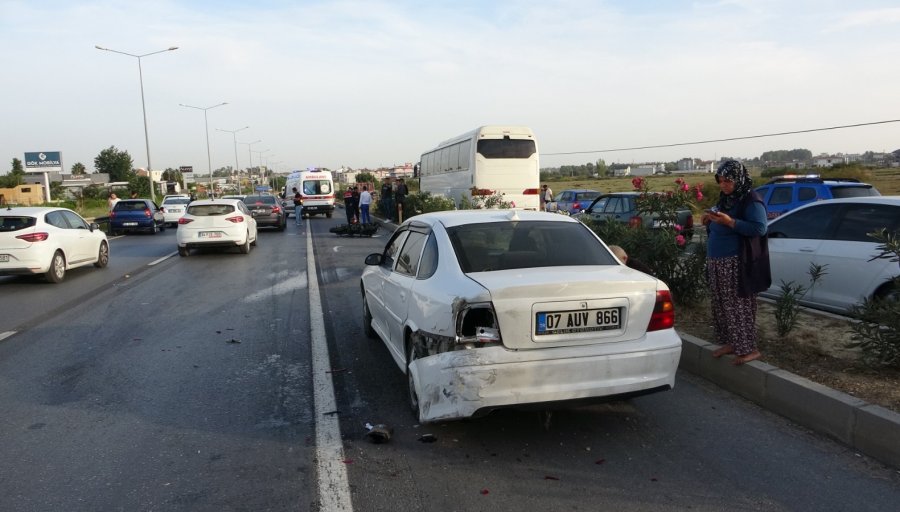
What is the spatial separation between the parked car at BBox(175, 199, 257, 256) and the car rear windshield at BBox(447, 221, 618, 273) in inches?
502

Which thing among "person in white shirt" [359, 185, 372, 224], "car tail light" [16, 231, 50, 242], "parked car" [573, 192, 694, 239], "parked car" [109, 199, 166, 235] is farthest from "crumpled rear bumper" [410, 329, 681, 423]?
"parked car" [109, 199, 166, 235]

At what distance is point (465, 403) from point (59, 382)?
13.1 ft

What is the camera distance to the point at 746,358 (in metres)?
5.21

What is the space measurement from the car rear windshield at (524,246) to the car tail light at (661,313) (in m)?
0.55

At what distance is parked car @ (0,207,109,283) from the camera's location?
38.2 feet

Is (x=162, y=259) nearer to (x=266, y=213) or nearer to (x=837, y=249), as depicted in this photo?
(x=266, y=213)

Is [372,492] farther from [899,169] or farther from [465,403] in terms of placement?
[899,169]

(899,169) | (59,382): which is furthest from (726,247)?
(899,169)

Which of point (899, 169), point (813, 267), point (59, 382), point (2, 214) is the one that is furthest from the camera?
point (899, 169)

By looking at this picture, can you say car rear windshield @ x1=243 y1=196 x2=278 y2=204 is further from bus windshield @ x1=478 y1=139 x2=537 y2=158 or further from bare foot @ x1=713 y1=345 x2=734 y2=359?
bare foot @ x1=713 y1=345 x2=734 y2=359

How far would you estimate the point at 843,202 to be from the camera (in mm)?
7262

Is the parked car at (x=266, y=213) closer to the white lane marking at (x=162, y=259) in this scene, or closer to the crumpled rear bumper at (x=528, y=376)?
the white lane marking at (x=162, y=259)

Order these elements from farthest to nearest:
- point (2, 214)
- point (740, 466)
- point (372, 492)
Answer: point (2, 214) < point (740, 466) < point (372, 492)

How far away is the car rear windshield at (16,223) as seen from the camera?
11.9m
